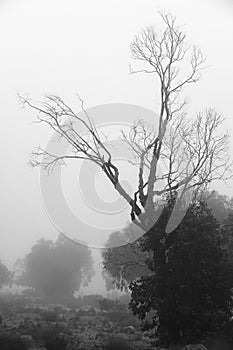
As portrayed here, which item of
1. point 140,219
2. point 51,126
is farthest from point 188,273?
point 51,126

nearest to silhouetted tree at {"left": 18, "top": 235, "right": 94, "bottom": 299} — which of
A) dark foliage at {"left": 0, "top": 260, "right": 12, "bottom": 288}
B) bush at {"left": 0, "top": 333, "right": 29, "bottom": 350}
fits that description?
dark foliage at {"left": 0, "top": 260, "right": 12, "bottom": 288}

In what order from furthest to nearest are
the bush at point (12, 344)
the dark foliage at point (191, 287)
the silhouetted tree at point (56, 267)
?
the silhouetted tree at point (56, 267) < the dark foliage at point (191, 287) < the bush at point (12, 344)

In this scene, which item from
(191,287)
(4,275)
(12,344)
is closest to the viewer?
(12,344)

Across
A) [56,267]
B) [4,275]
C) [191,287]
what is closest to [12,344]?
[191,287]

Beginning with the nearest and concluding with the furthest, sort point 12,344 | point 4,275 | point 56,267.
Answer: point 12,344 → point 56,267 → point 4,275

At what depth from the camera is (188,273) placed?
569 inches

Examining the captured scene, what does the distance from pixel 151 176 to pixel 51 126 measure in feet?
19.2

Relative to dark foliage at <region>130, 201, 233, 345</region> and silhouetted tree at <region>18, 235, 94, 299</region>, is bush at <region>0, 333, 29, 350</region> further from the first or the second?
silhouetted tree at <region>18, 235, 94, 299</region>

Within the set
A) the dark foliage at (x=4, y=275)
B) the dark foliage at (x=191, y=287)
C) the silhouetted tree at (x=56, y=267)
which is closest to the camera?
the dark foliage at (x=191, y=287)

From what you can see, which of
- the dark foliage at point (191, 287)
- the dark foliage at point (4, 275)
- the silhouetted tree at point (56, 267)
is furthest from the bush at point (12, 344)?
the dark foliage at point (4, 275)

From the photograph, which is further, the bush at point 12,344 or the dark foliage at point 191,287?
the dark foliage at point 191,287

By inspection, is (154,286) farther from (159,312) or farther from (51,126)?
(51,126)

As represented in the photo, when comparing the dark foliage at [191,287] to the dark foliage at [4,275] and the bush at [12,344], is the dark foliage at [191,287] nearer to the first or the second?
the bush at [12,344]

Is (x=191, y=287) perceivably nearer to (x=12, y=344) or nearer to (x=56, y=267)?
(x=12, y=344)
